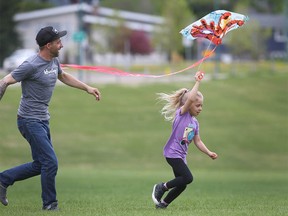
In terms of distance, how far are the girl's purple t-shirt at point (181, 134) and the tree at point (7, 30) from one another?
2063 inches

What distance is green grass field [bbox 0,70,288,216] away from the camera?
18.8m

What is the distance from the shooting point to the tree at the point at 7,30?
6188cm

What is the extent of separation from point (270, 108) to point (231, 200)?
2540 centimetres

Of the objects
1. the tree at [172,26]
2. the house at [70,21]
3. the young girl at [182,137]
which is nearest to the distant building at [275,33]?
the house at [70,21]

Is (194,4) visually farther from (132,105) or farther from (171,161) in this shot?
(171,161)

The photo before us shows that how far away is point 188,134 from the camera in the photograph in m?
10.2

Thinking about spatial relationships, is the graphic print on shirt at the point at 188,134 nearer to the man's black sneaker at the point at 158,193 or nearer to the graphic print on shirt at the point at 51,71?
the man's black sneaker at the point at 158,193

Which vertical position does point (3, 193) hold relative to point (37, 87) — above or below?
below

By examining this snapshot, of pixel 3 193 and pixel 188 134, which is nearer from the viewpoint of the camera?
pixel 188 134

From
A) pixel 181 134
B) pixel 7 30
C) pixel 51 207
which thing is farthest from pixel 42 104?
pixel 7 30

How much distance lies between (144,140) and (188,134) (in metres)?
20.5

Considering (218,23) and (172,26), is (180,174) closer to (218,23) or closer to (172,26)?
(218,23)

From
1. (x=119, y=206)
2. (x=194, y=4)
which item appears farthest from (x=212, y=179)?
(x=194, y=4)

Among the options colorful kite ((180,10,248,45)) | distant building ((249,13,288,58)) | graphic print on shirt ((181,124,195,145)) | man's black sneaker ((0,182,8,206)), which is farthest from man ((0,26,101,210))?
distant building ((249,13,288,58))
